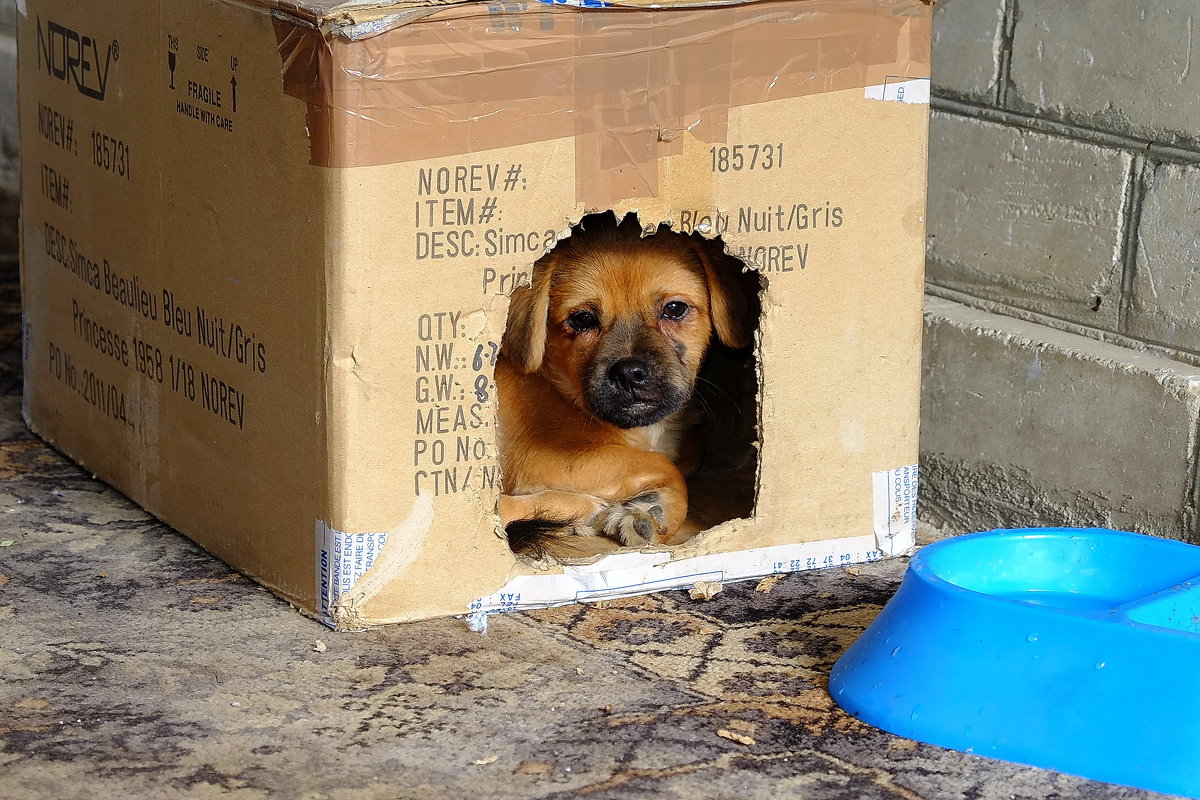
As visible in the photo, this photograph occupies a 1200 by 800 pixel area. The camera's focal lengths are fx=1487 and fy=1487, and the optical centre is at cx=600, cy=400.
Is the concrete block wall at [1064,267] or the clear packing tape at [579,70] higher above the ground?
the clear packing tape at [579,70]

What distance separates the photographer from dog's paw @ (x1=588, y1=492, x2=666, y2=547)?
12.4 ft

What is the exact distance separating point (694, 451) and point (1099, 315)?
122 cm

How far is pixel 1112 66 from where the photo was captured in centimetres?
384

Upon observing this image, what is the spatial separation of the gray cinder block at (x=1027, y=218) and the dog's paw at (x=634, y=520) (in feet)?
3.93

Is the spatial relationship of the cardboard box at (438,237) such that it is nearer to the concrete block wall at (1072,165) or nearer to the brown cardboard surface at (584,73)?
the brown cardboard surface at (584,73)

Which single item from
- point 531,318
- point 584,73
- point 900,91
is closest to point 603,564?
point 531,318

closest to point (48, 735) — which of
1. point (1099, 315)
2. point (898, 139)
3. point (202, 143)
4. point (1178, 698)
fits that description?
point (202, 143)

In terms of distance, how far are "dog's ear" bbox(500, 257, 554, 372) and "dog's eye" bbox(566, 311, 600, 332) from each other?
79mm

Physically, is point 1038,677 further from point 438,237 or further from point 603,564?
point 438,237

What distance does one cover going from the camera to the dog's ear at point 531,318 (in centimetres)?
379

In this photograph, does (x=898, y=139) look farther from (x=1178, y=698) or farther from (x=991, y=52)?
(x=1178, y=698)

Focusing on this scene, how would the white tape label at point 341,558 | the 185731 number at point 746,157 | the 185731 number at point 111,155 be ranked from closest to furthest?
the white tape label at point 341,558 < the 185731 number at point 746,157 < the 185731 number at point 111,155

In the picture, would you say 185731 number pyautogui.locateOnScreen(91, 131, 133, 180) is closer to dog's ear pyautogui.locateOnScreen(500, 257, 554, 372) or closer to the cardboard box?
the cardboard box


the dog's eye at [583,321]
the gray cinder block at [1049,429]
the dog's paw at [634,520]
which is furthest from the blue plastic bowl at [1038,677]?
the dog's eye at [583,321]
